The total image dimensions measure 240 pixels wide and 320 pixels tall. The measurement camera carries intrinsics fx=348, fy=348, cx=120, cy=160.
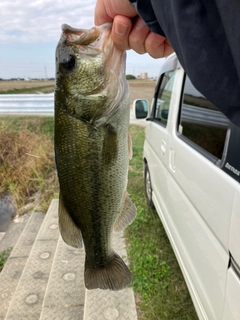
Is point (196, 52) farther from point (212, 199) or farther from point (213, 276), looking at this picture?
point (213, 276)

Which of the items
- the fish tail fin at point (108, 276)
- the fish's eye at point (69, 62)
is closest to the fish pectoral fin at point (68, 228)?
the fish tail fin at point (108, 276)

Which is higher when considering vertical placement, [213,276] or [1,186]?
[213,276]

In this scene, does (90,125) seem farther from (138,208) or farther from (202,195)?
(138,208)

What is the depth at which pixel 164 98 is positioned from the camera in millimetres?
3814

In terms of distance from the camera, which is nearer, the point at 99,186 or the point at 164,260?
the point at 99,186

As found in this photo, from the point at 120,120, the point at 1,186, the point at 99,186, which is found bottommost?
the point at 1,186

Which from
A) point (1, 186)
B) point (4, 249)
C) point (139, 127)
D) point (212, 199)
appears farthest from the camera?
point (139, 127)

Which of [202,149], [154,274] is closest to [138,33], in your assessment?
[202,149]

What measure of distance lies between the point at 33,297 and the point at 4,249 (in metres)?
1.67

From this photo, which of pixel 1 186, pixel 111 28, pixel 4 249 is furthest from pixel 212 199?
pixel 1 186

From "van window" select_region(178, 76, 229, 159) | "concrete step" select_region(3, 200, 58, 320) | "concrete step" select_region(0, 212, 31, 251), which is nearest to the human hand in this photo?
"van window" select_region(178, 76, 229, 159)

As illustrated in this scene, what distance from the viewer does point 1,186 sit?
7.34 metres

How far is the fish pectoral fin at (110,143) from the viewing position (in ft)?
4.34

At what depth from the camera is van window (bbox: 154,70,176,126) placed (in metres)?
3.46
